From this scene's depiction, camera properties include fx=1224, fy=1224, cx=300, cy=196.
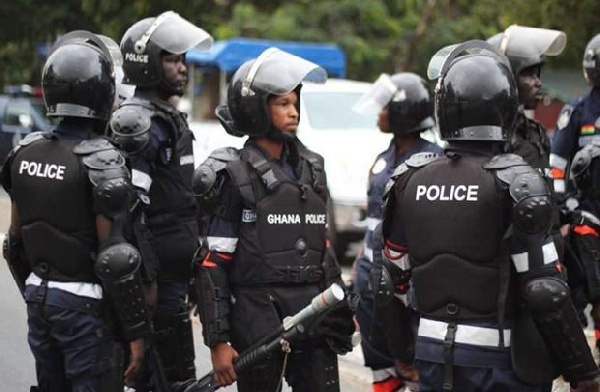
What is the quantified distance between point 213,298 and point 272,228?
0.41 metres

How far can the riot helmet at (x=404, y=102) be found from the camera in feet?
24.8

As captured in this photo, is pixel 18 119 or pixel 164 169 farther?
pixel 18 119

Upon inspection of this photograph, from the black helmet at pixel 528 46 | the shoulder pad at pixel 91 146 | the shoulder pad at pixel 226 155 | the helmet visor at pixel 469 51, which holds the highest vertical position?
the helmet visor at pixel 469 51

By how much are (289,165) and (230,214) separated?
0.42 m

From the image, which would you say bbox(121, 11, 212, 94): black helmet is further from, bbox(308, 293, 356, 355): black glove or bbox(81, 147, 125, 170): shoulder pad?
bbox(308, 293, 356, 355): black glove

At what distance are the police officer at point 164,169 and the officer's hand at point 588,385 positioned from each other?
7.92 feet

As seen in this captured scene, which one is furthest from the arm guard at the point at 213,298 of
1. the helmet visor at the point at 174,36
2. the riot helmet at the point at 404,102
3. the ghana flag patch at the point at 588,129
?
the ghana flag patch at the point at 588,129

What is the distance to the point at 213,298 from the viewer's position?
17.8ft

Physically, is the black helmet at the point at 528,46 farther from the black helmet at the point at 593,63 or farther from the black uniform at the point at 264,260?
the black uniform at the point at 264,260

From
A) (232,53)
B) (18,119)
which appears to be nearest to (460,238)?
(232,53)

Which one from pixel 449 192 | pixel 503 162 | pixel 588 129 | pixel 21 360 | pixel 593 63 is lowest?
pixel 21 360

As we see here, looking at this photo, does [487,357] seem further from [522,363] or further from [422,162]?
[422,162]

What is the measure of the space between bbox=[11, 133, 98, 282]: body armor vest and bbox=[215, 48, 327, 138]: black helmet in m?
0.81

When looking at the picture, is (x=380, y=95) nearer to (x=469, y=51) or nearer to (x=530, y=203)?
(x=469, y=51)
